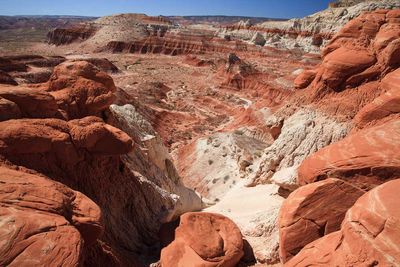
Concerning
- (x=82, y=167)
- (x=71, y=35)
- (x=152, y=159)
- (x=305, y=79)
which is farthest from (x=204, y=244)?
(x=71, y=35)

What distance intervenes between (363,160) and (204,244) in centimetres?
410

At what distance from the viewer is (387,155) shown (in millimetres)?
7234

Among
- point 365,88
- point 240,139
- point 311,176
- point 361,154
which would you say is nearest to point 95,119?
point 311,176

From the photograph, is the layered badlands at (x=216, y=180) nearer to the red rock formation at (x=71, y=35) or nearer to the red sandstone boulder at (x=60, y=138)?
the red sandstone boulder at (x=60, y=138)

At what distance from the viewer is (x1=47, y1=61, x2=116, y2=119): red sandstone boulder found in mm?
9281

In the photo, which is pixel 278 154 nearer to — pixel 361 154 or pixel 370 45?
pixel 370 45

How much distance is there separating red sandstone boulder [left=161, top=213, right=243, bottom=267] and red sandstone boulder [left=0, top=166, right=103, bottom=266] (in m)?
2.55

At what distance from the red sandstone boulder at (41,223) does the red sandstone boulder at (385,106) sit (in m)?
8.21

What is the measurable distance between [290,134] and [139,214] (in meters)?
7.10

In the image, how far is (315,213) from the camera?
7.00 m

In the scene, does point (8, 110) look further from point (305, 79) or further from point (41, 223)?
point (305, 79)

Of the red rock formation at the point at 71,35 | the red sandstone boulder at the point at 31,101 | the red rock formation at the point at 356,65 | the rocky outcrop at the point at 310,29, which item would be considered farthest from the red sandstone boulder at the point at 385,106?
the red rock formation at the point at 71,35

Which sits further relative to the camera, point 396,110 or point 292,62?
point 292,62

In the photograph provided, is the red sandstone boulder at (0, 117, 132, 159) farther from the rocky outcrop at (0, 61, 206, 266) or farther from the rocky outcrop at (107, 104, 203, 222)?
the rocky outcrop at (107, 104, 203, 222)
